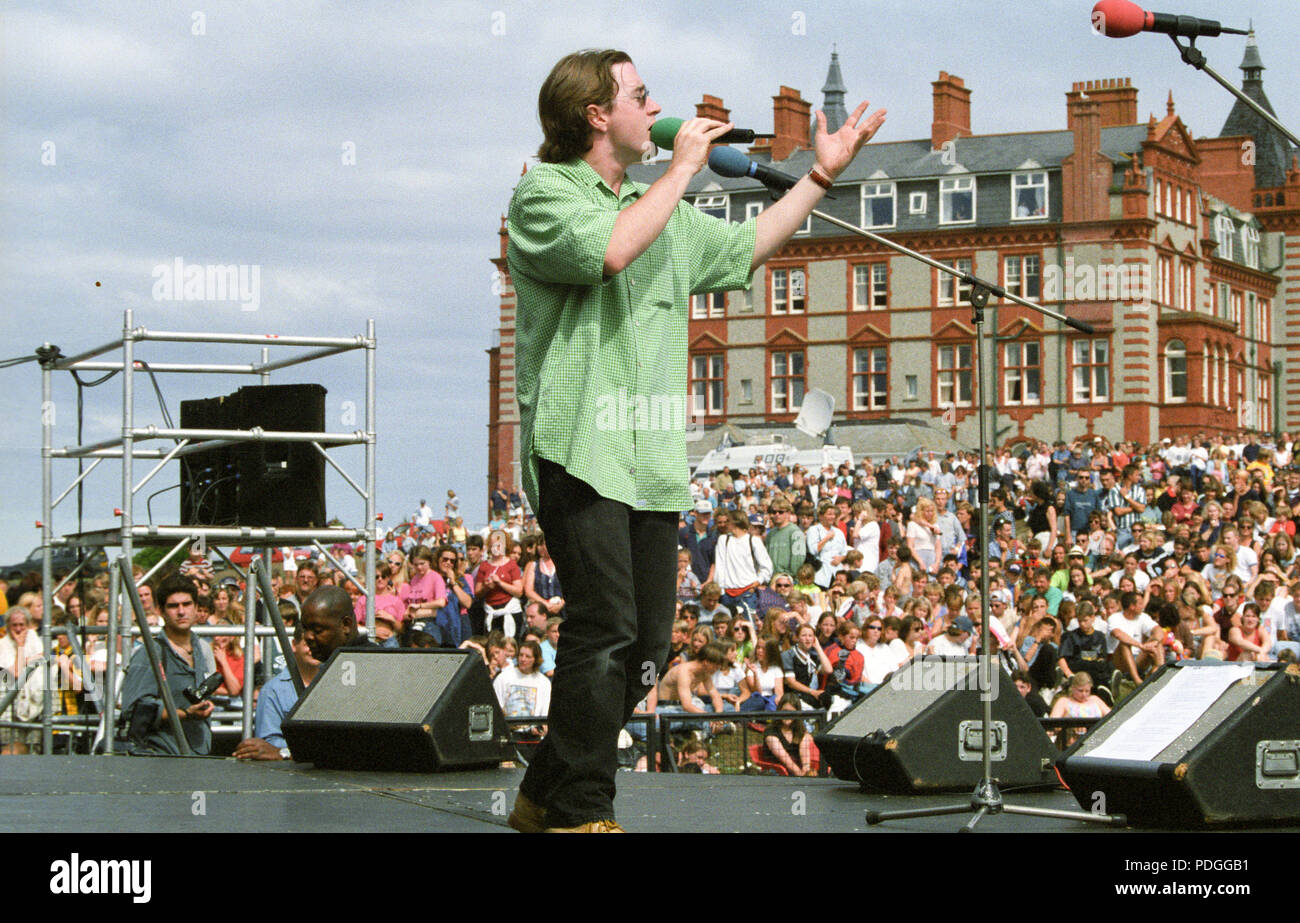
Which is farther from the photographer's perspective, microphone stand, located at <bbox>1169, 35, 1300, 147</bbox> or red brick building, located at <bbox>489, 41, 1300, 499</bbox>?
red brick building, located at <bbox>489, 41, 1300, 499</bbox>

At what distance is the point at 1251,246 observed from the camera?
6531 cm

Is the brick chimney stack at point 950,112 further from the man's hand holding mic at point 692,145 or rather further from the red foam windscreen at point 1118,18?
the man's hand holding mic at point 692,145

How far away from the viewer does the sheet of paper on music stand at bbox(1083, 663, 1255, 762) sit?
4.84m

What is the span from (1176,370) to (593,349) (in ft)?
186

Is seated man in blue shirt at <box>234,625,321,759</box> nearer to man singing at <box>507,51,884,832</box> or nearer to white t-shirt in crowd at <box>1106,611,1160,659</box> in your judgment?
man singing at <box>507,51,884,832</box>

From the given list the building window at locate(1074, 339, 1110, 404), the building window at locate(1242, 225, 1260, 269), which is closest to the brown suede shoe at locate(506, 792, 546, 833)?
the building window at locate(1074, 339, 1110, 404)

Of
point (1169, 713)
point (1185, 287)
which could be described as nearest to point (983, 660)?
point (1169, 713)

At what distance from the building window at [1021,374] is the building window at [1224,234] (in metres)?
9.22

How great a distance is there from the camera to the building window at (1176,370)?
57812 mm

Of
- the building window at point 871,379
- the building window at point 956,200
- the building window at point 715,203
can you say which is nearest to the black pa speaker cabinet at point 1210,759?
the building window at point 715,203

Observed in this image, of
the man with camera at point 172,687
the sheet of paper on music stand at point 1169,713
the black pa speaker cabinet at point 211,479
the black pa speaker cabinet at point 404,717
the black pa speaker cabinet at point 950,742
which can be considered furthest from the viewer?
the black pa speaker cabinet at point 211,479

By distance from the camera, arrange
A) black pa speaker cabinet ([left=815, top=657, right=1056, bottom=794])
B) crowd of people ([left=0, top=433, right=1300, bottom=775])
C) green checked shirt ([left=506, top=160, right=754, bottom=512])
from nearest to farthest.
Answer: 1. green checked shirt ([left=506, top=160, right=754, bottom=512])
2. black pa speaker cabinet ([left=815, top=657, right=1056, bottom=794])
3. crowd of people ([left=0, top=433, right=1300, bottom=775])

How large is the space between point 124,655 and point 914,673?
4.65 m

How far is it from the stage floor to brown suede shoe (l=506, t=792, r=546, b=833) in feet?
0.16
